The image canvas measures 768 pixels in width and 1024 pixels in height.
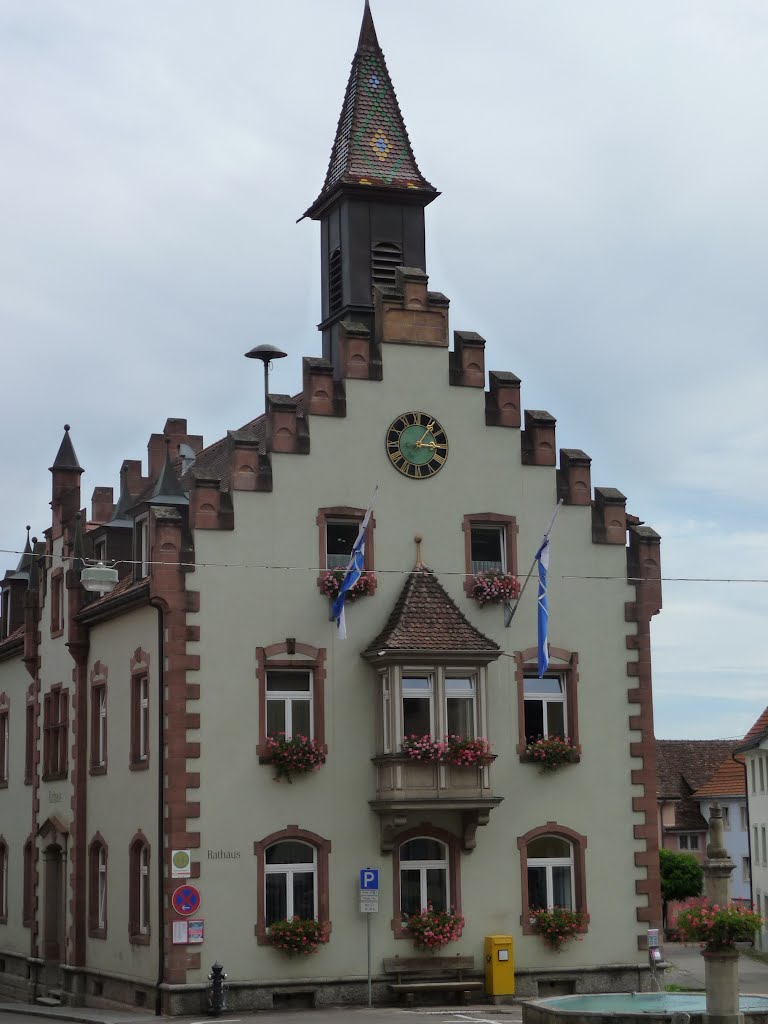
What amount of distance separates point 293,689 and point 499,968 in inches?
278

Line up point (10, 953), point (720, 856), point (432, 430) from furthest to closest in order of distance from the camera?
point (10, 953)
point (432, 430)
point (720, 856)

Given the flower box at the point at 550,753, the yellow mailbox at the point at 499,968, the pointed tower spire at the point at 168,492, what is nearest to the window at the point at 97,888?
the pointed tower spire at the point at 168,492

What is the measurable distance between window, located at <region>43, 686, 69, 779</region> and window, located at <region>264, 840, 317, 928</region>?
371 inches

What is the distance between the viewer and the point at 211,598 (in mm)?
36156

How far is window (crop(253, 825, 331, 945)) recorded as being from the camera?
3569 centimetres

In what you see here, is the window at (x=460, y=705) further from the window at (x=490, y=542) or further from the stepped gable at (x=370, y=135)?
the stepped gable at (x=370, y=135)

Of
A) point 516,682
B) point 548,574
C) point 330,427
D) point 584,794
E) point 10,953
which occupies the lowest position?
point 10,953

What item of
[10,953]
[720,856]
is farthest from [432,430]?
[10,953]

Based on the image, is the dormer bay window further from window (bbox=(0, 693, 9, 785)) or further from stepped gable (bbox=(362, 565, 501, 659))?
window (bbox=(0, 693, 9, 785))

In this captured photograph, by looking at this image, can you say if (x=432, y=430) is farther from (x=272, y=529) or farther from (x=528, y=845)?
(x=528, y=845)

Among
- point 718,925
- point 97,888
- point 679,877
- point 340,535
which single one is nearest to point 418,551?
point 340,535

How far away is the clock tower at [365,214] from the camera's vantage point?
41.2m

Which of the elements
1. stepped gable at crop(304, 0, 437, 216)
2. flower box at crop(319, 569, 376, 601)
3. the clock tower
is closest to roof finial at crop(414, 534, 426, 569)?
flower box at crop(319, 569, 376, 601)

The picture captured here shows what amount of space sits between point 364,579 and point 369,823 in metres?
5.01
